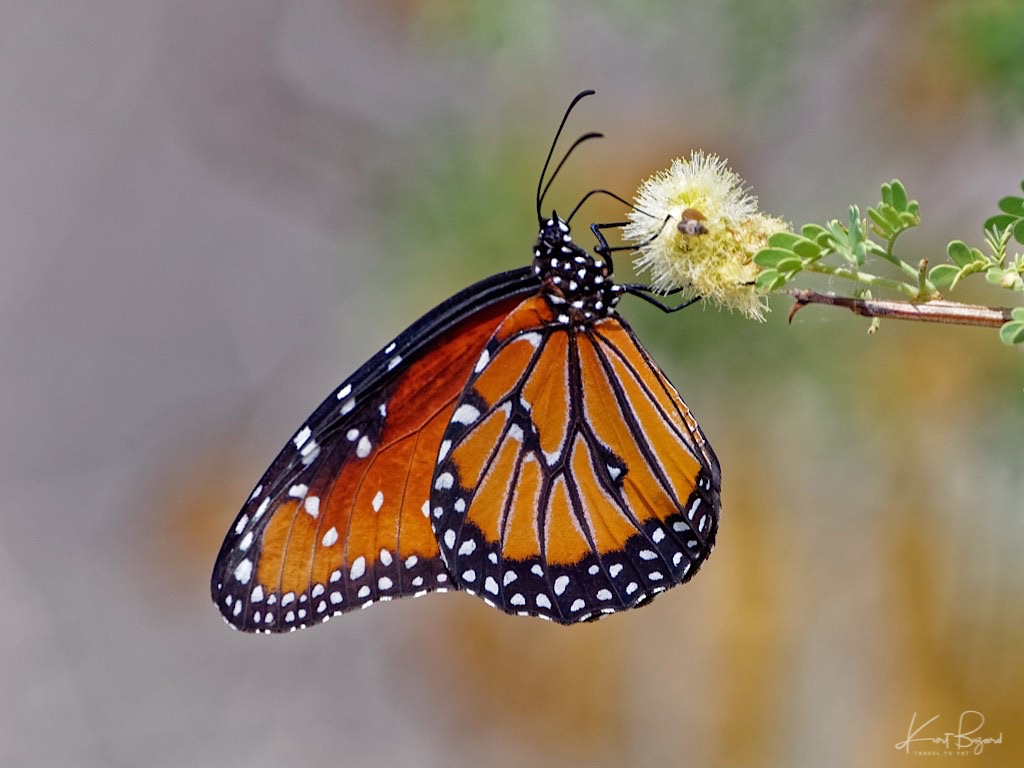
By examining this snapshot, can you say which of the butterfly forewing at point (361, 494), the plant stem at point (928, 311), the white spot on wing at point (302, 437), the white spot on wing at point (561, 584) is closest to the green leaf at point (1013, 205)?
the plant stem at point (928, 311)

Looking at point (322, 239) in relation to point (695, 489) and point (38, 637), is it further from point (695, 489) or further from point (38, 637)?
point (695, 489)

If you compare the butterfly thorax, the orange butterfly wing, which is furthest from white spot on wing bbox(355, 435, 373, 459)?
the butterfly thorax

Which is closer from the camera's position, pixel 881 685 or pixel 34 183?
pixel 881 685

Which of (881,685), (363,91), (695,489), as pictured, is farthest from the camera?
(363,91)

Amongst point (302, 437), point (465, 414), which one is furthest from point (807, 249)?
point (302, 437)

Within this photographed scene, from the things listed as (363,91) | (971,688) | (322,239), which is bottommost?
(971,688)

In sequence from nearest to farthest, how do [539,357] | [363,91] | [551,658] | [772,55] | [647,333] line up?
[539,357] → [772,55] → [647,333] → [551,658] → [363,91]

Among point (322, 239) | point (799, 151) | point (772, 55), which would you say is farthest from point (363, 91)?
point (772, 55)
